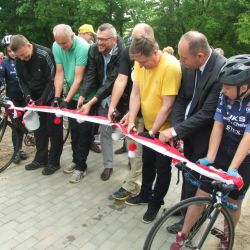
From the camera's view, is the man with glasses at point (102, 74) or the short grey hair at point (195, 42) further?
the man with glasses at point (102, 74)

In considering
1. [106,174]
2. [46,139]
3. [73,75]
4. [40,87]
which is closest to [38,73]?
[40,87]

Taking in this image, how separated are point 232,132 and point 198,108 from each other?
437mm

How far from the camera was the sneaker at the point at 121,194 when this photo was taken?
443 cm

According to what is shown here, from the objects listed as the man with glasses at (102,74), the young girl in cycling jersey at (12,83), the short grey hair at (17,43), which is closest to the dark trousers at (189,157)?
the man with glasses at (102,74)

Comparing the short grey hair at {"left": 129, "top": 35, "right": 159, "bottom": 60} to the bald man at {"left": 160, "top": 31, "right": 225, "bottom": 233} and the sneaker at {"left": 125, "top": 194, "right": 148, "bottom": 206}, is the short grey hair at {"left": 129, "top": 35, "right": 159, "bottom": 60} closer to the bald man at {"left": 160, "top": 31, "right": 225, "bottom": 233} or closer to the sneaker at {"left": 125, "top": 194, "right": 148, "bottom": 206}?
the bald man at {"left": 160, "top": 31, "right": 225, "bottom": 233}

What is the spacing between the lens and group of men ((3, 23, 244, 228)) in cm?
313

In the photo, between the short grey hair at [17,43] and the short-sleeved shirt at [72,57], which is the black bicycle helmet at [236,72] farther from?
the short grey hair at [17,43]

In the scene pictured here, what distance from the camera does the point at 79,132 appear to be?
504cm

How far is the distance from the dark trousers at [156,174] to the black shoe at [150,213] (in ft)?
0.21

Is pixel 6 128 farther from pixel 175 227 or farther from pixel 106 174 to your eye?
pixel 175 227

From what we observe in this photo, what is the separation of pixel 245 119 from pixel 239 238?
5.32ft

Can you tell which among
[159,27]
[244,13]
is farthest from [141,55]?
[159,27]

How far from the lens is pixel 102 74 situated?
4.64 metres

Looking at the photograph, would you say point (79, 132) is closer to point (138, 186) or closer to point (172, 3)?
point (138, 186)
